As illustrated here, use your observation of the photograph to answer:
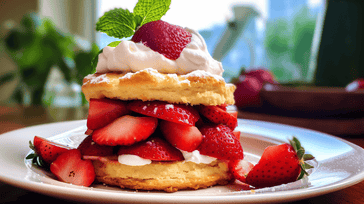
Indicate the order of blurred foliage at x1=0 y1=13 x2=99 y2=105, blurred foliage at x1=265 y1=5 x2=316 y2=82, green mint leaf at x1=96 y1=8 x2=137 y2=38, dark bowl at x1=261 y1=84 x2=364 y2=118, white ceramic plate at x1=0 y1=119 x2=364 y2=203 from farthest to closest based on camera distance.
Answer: blurred foliage at x1=265 y1=5 x2=316 y2=82 < blurred foliage at x1=0 y1=13 x2=99 y2=105 < dark bowl at x1=261 y1=84 x2=364 y2=118 < green mint leaf at x1=96 y1=8 x2=137 y2=38 < white ceramic plate at x1=0 y1=119 x2=364 y2=203

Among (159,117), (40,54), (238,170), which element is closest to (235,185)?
(238,170)

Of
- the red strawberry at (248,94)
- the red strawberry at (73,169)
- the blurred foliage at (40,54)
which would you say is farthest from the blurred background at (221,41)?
the red strawberry at (73,169)

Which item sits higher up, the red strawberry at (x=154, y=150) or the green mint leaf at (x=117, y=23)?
the green mint leaf at (x=117, y=23)

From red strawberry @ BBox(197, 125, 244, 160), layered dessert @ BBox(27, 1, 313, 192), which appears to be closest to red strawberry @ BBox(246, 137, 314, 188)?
layered dessert @ BBox(27, 1, 313, 192)

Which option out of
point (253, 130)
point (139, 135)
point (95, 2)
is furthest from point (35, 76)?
point (139, 135)

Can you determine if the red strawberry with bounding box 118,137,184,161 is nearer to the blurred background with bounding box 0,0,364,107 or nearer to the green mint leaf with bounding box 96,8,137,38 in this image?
the green mint leaf with bounding box 96,8,137,38

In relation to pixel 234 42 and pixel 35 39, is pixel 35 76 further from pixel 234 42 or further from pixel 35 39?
pixel 234 42

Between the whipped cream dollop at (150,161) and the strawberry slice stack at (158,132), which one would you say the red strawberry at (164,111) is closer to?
the strawberry slice stack at (158,132)
